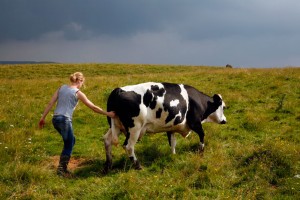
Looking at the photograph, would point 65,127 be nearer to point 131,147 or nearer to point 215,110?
point 131,147

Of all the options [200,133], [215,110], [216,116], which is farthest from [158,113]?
[216,116]

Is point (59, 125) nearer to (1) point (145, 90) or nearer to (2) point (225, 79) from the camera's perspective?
(1) point (145, 90)

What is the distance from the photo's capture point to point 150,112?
354 inches

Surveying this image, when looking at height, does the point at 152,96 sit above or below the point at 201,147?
above

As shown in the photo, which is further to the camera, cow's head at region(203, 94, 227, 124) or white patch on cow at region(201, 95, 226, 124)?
white patch on cow at region(201, 95, 226, 124)

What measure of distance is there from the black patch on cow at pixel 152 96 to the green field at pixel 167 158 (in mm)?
1462

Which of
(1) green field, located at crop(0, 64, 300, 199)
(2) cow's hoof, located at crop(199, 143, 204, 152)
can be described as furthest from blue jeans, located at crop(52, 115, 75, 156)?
(2) cow's hoof, located at crop(199, 143, 204, 152)

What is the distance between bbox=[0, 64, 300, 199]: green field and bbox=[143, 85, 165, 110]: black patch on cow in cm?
146

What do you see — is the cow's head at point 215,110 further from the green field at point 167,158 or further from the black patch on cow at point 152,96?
the black patch on cow at point 152,96

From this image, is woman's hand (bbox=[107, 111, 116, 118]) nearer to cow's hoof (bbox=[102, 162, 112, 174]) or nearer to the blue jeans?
the blue jeans

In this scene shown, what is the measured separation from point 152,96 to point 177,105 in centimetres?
87

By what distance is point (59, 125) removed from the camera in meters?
8.21

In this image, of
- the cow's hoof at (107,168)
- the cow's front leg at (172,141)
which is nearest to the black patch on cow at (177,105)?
the cow's front leg at (172,141)

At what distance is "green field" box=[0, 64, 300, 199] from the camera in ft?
23.6
